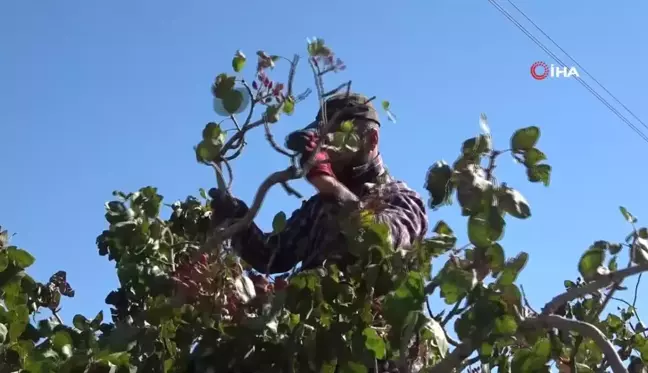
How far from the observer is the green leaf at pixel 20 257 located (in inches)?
81.3

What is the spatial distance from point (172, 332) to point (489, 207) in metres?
0.63

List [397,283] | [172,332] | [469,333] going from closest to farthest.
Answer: [469,333] → [397,283] → [172,332]

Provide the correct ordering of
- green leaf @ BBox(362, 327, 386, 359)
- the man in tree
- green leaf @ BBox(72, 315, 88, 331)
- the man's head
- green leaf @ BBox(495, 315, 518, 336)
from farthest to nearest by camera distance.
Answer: the man's head
green leaf @ BBox(72, 315, 88, 331)
the man in tree
green leaf @ BBox(362, 327, 386, 359)
green leaf @ BBox(495, 315, 518, 336)

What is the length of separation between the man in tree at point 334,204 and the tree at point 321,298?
4.7 inches

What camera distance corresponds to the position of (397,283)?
1650 mm

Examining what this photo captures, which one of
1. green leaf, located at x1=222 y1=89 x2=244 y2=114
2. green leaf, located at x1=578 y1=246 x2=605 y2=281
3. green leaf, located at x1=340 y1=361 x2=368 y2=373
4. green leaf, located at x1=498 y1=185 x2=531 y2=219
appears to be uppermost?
green leaf, located at x1=222 y1=89 x2=244 y2=114

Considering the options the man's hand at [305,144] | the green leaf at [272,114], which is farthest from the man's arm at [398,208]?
the green leaf at [272,114]

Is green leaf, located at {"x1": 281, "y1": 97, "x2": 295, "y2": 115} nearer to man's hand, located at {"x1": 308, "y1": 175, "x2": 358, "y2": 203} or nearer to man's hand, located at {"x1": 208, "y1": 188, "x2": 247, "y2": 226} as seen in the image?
man's hand, located at {"x1": 308, "y1": 175, "x2": 358, "y2": 203}

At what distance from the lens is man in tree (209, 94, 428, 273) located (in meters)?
1.99

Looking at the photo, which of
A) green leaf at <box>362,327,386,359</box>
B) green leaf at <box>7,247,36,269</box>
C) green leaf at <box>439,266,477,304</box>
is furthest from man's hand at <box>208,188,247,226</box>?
green leaf at <box>439,266,477,304</box>

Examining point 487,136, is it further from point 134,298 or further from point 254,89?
point 134,298

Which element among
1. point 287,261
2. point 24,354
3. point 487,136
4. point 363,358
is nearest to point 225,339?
point 363,358

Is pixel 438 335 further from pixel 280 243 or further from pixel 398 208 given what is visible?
pixel 280 243

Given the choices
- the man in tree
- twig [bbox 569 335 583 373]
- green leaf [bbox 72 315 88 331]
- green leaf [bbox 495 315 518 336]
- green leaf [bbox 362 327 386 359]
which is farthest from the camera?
green leaf [bbox 72 315 88 331]
